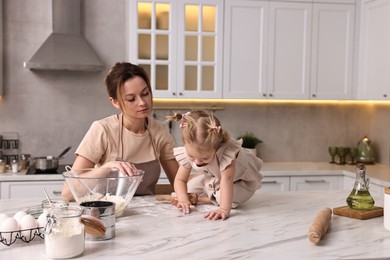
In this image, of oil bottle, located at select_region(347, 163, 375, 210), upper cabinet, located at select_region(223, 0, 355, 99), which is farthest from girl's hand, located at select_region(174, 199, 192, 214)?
upper cabinet, located at select_region(223, 0, 355, 99)

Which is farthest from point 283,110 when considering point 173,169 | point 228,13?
point 173,169

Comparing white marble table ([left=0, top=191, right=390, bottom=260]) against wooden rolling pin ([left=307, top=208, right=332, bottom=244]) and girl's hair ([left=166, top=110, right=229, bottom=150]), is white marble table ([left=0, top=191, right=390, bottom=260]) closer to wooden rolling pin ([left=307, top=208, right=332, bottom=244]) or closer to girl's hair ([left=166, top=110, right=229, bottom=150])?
wooden rolling pin ([left=307, top=208, right=332, bottom=244])

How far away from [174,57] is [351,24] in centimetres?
163

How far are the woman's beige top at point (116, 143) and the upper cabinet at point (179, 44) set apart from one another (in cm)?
157

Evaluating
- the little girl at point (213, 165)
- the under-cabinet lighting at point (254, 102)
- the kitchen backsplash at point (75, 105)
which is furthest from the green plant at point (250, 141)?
the little girl at point (213, 165)

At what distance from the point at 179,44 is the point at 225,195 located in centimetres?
232

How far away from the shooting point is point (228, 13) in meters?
3.94

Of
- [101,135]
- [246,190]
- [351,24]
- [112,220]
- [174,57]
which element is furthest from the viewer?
[351,24]

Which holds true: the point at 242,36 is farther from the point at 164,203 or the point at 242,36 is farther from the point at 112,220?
the point at 112,220

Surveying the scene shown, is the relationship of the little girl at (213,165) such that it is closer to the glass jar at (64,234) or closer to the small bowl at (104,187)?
the small bowl at (104,187)

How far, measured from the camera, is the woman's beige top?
216cm

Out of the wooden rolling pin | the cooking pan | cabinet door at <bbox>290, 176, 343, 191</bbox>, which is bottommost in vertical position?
cabinet door at <bbox>290, 176, 343, 191</bbox>

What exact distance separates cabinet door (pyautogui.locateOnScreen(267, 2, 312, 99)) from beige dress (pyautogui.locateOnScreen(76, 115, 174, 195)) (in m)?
1.93

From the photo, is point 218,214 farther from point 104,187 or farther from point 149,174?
point 149,174
